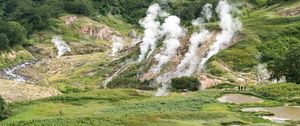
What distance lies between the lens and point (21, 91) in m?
81.7

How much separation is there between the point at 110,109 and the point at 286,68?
32225 millimetres

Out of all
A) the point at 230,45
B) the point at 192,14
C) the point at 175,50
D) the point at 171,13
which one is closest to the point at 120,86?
the point at 175,50

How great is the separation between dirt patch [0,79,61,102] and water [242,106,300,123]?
103ft

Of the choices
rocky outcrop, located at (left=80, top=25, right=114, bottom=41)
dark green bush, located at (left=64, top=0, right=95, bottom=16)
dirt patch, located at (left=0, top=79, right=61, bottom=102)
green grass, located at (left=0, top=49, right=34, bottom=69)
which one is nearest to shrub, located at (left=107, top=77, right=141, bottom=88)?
dirt patch, located at (left=0, top=79, right=61, bottom=102)

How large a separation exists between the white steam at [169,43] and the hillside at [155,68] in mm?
212

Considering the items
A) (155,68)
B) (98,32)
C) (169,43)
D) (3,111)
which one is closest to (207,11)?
(98,32)

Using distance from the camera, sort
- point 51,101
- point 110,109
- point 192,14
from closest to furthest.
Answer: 1. point 110,109
2. point 51,101
3. point 192,14

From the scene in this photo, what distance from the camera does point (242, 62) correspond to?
99.1 metres

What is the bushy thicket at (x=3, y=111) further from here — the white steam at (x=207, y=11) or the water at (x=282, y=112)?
the white steam at (x=207, y=11)

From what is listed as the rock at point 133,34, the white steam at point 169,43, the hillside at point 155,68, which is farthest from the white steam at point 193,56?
the rock at point 133,34

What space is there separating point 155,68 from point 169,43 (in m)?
7.77

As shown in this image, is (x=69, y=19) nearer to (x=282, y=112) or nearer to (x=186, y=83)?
(x=186, y=83)

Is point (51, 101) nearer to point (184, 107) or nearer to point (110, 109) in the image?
point (110, 109)

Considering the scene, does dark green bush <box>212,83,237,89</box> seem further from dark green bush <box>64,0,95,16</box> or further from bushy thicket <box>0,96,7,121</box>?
dark green bush <box>64,0,95,16</box>
